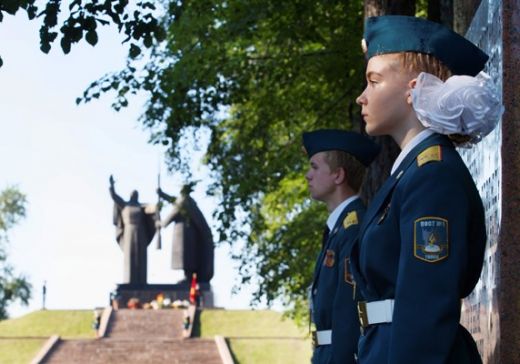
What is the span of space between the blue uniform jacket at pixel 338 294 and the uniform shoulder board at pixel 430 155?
204cm

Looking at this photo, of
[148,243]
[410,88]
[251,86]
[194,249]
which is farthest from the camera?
[194,249]

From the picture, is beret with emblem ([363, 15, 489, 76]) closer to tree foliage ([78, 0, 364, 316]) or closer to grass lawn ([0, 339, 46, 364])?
tree foliage ([78, 0, 364, 316])

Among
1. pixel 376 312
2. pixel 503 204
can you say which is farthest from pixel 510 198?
pixel 376 312

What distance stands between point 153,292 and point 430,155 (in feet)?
155

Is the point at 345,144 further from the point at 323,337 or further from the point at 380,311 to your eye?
the point at 380,311

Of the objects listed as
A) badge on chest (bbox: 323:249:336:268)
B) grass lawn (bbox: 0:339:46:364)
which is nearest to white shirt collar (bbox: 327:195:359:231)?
badge on chest (bbox: 323:249:336:268)

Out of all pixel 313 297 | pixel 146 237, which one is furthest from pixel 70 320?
pixel 313 297

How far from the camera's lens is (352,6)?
20219 millimetres

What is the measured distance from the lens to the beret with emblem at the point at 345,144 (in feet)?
23.1

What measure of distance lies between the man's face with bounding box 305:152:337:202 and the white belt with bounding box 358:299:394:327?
225 centimetres

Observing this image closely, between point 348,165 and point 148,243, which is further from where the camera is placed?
point 148,243

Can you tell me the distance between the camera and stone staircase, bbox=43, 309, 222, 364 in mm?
37375

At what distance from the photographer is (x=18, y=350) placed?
38500 mm

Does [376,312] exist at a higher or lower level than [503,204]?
lower
